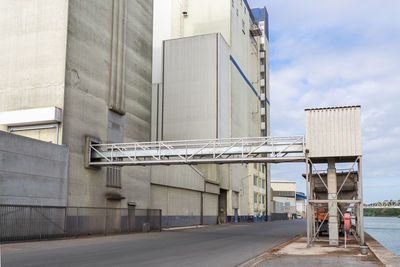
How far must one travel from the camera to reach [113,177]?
39.1 m

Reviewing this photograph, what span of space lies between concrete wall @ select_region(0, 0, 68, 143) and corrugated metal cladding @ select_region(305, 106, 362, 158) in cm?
1874

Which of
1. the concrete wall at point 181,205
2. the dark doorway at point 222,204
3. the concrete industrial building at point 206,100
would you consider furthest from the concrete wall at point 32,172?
the dark doorway at point 222,204

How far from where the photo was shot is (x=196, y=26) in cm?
7994

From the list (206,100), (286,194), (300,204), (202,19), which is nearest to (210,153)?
(206,100)

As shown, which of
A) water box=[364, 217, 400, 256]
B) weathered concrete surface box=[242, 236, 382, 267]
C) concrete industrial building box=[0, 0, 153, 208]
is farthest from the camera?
water box=[364, 217, 400, 256]

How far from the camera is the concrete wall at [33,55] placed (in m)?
34.2

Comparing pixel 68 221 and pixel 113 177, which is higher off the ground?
pixel 113 177

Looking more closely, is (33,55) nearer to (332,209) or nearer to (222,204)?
(332,209)

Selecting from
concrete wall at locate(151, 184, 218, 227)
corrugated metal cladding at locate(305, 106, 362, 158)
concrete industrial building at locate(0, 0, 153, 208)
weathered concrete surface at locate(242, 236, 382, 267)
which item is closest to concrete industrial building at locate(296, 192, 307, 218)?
concrete wall at locate(151, 184, 218, 227)

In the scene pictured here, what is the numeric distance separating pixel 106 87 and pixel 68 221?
1285 cm

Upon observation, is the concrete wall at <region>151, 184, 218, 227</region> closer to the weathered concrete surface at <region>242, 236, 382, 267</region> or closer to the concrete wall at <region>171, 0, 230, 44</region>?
the weathered concrete surface at <region>242, 236, 382, 267</region>

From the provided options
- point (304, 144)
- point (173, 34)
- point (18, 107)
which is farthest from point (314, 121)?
point (173, 34)

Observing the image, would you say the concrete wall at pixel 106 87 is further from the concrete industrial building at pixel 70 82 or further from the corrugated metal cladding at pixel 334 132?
the corrugated metal cladding at pixel 334 132

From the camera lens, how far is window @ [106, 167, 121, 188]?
3850 cm
